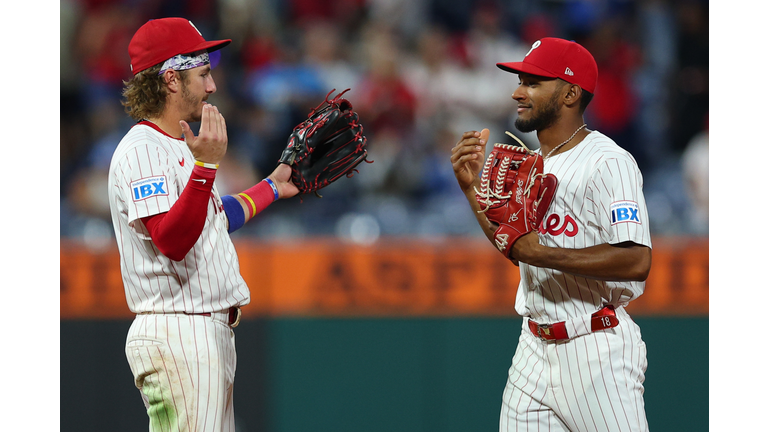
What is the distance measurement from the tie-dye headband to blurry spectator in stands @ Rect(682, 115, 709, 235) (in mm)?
3982

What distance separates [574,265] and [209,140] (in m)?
1.36

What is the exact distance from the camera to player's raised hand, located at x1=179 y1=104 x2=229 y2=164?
2.48 meters

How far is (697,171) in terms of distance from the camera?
6.23 m

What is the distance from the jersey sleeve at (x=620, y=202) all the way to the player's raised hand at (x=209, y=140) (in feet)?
4.54

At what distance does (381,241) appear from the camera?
471cm

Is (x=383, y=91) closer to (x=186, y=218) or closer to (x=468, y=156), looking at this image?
(x=468, y=156)

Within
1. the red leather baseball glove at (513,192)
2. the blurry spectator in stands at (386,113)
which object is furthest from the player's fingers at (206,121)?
the blurry spectator in stands at (386,113)

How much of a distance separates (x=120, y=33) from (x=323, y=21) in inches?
74.7

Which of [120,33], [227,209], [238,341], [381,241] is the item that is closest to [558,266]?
[227,209]

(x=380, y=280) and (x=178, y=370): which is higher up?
(x=380, y=280)

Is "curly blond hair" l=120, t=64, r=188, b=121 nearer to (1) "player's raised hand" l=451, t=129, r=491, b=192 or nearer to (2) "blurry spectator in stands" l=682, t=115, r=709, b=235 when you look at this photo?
(1) "player's raised hand" l=451, t=129, r=491, b=192

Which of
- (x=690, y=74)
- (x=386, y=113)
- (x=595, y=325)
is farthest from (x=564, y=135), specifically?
(x=690, y=74)

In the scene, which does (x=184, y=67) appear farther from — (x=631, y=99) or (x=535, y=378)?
(x=631, y=99)

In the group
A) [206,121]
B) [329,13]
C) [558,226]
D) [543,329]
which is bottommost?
[543,329]
